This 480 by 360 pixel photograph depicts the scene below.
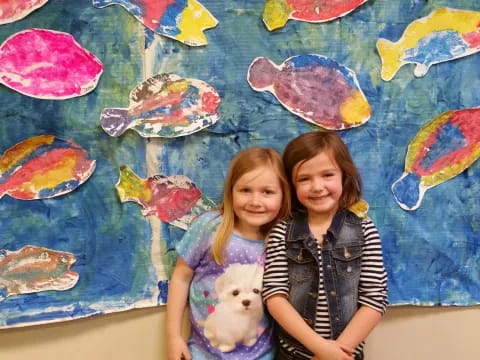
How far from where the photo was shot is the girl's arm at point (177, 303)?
3.65 feet

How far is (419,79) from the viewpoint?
116 centimetres

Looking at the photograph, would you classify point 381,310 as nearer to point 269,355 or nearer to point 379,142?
point 269,355

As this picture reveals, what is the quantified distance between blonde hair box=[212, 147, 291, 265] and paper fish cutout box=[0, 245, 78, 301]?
0.32 meters

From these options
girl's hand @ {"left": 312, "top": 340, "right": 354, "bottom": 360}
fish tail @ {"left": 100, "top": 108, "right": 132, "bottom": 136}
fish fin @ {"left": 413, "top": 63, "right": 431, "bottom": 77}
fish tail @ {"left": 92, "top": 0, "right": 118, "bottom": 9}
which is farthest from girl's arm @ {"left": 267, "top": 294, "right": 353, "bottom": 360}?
fish tail @ {"left": 92, "top": 0, "right": 118, "bottom": 9}

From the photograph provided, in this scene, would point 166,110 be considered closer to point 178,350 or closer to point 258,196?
point 258,196

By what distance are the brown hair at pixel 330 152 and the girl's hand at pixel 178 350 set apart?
381 mm

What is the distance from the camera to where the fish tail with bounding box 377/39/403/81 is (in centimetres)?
115

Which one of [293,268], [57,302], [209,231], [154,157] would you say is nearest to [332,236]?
[293,268]

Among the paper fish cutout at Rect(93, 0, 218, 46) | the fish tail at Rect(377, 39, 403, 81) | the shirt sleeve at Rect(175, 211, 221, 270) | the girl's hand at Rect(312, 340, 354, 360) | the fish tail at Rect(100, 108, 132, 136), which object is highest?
the paper fish cutout at Rect(93, 0, 218, 46)

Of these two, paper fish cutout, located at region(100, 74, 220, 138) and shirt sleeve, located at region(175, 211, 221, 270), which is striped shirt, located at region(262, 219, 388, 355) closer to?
shirt sleeve, located at region(175, 211, 221, 270)

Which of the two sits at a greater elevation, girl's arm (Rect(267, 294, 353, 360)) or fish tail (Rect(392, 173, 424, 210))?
fish tail (Rect(392, 173, 424, 210))

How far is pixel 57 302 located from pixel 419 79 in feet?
3.09

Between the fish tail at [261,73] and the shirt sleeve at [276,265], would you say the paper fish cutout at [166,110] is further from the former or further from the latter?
the shirt sleeve at [276,265]

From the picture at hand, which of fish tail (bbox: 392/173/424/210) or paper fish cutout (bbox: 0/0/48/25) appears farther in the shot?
fish tail (bbox: 392/173/424/210)
